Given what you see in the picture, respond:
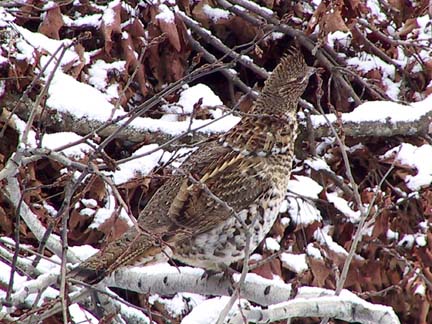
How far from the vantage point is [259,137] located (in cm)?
440

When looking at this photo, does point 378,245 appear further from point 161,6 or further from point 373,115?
point 161,6

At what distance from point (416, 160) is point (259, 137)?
4.58 ft

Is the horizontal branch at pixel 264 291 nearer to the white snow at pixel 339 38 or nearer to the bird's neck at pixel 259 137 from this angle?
the bird's neck at pixel 259 137

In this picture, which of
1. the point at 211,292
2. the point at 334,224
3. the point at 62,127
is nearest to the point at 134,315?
the point at 211,292

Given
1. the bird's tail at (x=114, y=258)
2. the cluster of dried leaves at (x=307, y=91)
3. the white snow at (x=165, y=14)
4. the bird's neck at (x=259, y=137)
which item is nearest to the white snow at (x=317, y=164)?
the cluster of dried leaves at (x=307, y=91)

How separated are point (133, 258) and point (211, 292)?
0.36 m

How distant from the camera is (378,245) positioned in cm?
546

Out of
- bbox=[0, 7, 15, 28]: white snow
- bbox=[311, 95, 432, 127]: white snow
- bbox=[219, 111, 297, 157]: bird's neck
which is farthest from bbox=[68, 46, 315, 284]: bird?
bbox=[0, 7, 15, 28]: white snow

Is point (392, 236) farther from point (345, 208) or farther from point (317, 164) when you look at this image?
point (317, 164)

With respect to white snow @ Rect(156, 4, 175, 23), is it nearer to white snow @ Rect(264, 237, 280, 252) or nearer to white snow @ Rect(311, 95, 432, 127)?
white snow @ Rect(311, 95, 432, 127)

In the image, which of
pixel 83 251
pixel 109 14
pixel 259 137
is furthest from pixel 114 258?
pixel 109 14

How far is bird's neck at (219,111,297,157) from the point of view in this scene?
437 centimetres

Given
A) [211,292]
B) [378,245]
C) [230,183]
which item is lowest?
[378,245]

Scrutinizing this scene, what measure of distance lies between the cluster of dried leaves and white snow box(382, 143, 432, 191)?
0.04 metres
